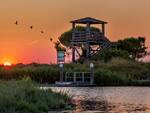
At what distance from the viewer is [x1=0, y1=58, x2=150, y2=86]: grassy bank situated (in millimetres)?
81000

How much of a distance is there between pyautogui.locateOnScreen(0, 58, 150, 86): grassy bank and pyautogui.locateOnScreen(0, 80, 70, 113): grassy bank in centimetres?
3913

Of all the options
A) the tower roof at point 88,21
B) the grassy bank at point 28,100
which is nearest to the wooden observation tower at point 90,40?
the tower roof at point 88,21

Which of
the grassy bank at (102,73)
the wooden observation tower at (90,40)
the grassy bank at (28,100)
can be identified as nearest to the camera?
the grassy bank at (28,100)

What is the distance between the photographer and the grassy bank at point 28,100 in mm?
29453

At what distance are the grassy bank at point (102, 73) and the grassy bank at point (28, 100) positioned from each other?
1541 inches

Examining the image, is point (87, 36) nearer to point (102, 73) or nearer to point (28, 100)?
point (102, 73)

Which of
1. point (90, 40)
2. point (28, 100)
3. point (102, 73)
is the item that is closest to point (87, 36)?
point (90, 40)

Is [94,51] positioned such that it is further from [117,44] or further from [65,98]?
[65,98]

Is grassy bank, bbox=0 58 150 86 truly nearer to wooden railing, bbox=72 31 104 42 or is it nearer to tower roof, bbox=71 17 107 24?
wooden railing, bbox=72 31 104 42

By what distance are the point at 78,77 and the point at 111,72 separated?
4.41 metres

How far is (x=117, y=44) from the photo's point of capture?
130m

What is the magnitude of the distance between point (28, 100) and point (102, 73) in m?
48.9

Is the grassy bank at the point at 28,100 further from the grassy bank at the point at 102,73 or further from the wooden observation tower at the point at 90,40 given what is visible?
the wooden observation tower at the point at 90,40

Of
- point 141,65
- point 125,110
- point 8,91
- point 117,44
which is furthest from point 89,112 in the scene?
point 117,44
